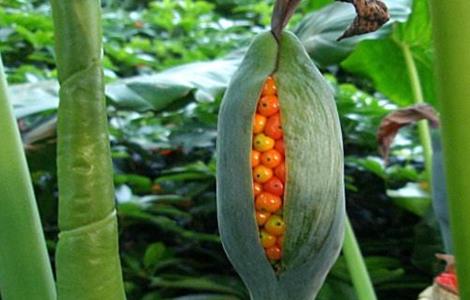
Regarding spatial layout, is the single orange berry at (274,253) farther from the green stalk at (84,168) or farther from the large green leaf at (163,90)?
the large green leaf at (163,90)

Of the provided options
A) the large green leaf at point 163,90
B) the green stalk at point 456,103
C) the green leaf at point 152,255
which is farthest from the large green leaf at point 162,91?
the green stalk at point 456,103

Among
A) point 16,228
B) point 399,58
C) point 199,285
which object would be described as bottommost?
point 199,285

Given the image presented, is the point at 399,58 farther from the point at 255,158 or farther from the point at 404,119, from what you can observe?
the point at 255,158

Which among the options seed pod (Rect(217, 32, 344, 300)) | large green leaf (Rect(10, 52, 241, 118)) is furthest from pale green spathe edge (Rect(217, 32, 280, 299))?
large green leaf (Rect(10, 52, 241, 118))

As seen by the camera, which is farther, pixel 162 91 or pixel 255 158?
pixel 162 91

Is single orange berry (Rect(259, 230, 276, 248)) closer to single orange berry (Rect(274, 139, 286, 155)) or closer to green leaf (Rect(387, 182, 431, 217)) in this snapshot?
single orange berry (Rect(274, 139, 286, 155))

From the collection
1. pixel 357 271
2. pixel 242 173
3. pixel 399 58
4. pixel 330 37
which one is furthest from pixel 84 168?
pixel 399 58

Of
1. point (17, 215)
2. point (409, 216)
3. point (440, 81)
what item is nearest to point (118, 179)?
Answer: point (409, 216)
